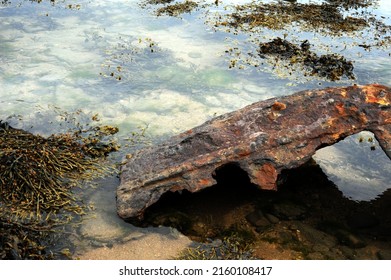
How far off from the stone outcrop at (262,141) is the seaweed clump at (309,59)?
4.51 metres

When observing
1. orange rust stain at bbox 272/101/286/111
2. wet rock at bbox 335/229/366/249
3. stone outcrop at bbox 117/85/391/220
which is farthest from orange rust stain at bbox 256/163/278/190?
wet rock at bbox 335/229/366/249

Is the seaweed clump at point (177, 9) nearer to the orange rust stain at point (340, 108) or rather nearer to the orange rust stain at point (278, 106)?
the orange rust stain at point (278, 106)

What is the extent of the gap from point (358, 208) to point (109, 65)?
6.74 m

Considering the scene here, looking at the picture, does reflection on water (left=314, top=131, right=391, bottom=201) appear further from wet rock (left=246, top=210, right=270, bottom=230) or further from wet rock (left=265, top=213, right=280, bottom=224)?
wet rock (left=246, top=210, right=270, bottom=230)

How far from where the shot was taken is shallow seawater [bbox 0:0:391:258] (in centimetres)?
725

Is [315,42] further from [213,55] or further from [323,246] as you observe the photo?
[323,246]

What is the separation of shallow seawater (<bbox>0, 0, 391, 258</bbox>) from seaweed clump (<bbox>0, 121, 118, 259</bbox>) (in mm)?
397

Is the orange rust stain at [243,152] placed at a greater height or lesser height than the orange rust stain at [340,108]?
lesser

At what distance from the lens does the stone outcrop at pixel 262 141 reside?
18.5 ft

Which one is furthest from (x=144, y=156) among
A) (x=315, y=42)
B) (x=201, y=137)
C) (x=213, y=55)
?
(x=315, y=42)

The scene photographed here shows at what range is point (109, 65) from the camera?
1030cm

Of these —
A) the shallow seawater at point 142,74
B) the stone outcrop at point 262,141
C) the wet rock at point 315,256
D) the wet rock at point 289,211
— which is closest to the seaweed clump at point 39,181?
the shallow seawater at point 142,74

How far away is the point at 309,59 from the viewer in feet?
36.1

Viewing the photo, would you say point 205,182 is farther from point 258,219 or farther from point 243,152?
point 258,219
